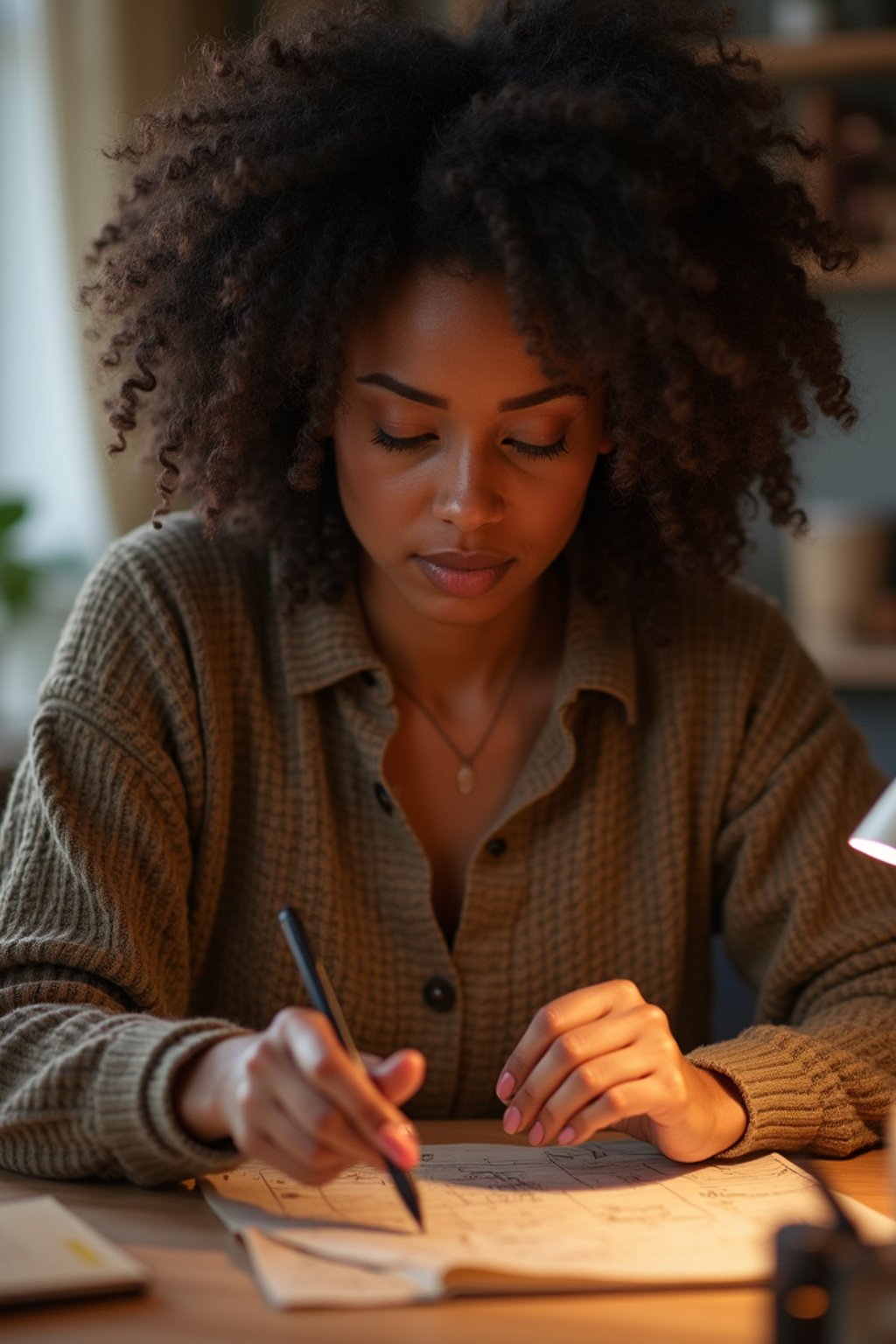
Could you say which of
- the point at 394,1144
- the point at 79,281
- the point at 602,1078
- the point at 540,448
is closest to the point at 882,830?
the point at 602,1078

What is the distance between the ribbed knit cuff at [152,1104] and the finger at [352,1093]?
11 cm

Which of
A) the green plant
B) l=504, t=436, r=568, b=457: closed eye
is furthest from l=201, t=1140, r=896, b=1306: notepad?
the green plant

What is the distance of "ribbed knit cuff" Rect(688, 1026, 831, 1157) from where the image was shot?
A: 113 centimetres

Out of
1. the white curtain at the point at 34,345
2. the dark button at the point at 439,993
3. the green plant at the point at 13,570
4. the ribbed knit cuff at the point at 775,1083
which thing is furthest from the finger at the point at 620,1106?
the white curtain at the point at 34,345

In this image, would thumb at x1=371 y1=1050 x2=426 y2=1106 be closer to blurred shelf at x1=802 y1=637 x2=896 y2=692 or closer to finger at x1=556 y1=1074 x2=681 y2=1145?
finger at x1=556 y1=1074 x2=681 y2=1145

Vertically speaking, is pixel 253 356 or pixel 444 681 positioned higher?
pixel 253 356

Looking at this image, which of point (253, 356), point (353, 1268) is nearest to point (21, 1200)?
point (353, 1268)

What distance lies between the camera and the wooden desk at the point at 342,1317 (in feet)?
2.59

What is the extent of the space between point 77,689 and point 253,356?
30cm

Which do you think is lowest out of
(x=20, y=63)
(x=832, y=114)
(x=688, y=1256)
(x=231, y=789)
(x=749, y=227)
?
(x=688, y=1256)

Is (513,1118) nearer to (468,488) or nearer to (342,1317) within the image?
(342,1317)

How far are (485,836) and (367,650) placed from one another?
19cm

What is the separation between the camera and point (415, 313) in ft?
4.06

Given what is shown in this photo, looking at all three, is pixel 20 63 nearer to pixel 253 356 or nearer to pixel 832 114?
pixel 832 114
